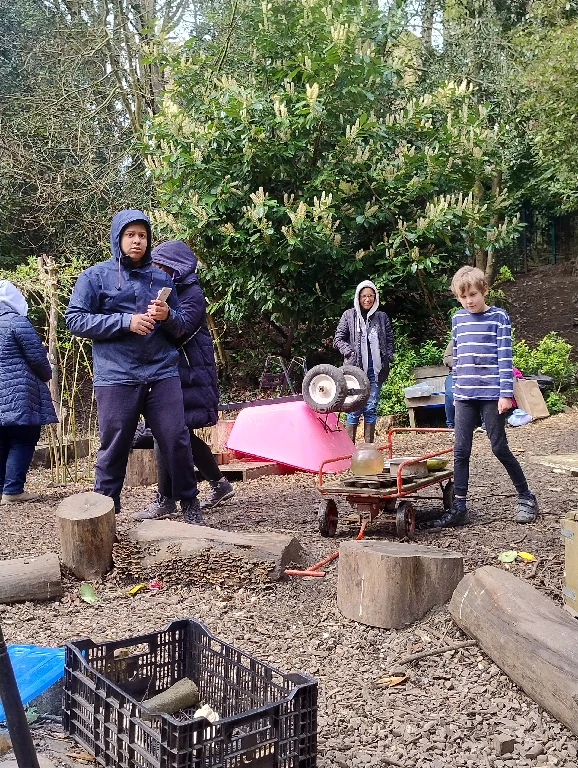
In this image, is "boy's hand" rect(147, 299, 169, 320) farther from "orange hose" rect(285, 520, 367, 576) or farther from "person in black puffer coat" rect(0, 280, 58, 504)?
"person in black puffer coat" rect(0, 280, 58, 504)

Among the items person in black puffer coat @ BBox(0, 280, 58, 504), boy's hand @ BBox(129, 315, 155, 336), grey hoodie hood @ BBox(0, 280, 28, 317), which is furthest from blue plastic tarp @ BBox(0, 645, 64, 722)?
grey hoodie hood @ BBox(0, 280, 28, 317)

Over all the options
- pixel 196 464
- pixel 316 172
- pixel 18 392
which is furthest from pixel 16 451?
pixel 316 172

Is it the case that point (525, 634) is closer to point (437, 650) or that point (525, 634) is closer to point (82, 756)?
point (437, 650)

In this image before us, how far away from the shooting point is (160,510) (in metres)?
5.53

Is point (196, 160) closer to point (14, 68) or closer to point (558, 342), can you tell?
point (558, 342)

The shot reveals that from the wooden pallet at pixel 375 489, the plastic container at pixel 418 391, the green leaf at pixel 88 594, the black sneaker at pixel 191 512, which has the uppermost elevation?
the plastic container at pixel 418 391

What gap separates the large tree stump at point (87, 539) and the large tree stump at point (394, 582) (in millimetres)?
1327

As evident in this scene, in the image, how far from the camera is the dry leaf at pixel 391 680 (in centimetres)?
297

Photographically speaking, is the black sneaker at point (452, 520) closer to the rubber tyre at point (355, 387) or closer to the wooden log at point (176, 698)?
A: the rubber tyre at point (355, 387)

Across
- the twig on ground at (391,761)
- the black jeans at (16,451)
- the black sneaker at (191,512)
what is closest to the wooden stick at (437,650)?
the twig on ground at (391,761)

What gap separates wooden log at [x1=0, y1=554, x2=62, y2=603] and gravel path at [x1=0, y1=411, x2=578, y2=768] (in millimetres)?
74

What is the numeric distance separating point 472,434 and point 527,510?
0.62 metres

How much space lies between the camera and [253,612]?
3.74 m

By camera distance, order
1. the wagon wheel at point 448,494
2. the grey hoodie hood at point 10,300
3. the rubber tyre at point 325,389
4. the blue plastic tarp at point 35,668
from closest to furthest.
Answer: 1. the blue plastic tarp at point 35,668
2. the wagon wheel at point 448,494
3. the grey hoodie hood at point 10,300
4. the rubber tyre at point 325,389
